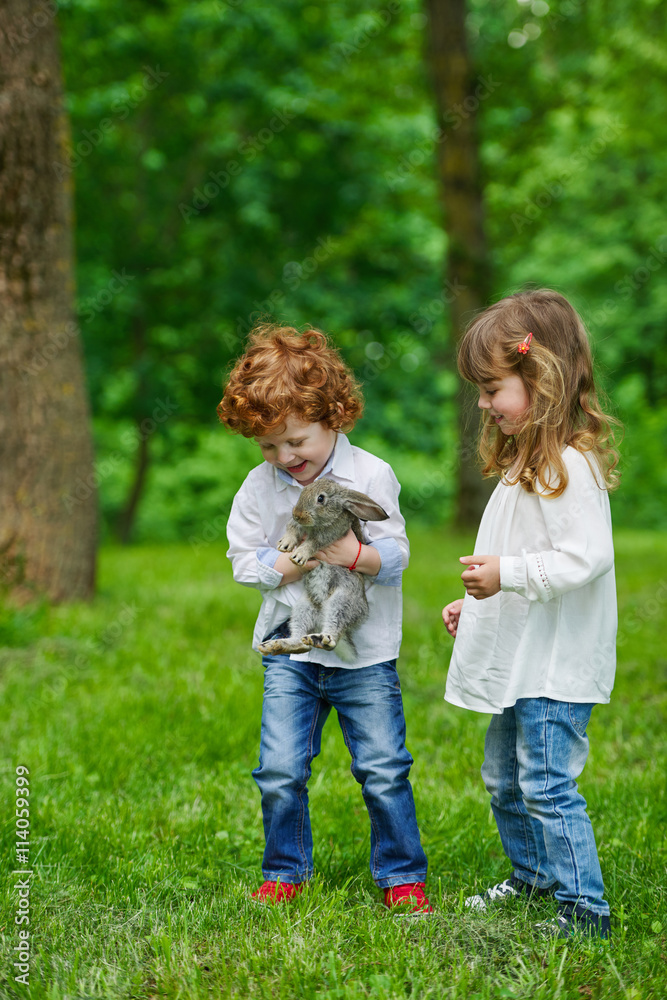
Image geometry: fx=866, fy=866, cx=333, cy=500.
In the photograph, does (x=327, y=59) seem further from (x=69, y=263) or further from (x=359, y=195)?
(x=69, y=263)

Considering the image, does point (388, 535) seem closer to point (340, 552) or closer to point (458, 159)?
point (340, 552)

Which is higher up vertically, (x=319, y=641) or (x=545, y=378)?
(x=545, y=378)

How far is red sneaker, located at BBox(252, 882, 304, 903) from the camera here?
108 inches

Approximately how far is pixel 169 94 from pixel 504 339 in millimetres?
11999

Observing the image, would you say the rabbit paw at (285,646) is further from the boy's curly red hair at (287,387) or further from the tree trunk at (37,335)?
the tree trunk at (37,335)

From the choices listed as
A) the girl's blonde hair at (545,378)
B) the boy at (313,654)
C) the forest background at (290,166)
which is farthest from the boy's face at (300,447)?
the forest background at (290,166)

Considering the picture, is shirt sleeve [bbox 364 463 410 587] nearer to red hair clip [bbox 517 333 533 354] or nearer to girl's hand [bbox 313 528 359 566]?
girl's hand [bbox 313 528 359 566]

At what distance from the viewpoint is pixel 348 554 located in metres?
2.66

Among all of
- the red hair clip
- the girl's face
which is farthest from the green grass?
the red hair clip

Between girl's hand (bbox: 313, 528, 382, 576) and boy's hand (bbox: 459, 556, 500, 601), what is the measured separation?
328mm

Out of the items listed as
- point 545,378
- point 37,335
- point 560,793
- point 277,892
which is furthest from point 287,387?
point 37,335

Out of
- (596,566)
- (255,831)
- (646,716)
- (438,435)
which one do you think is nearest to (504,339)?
(596,566)

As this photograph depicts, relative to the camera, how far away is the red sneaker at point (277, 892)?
2.75m

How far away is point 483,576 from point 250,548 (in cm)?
80
